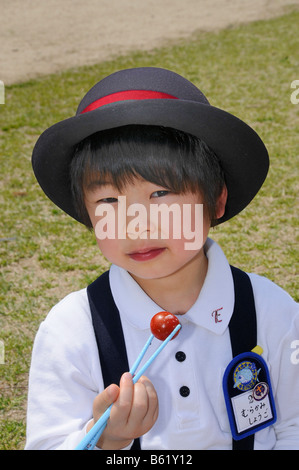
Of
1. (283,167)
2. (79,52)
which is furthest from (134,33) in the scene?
(283,167)

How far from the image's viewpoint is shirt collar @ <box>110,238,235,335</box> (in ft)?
4.89

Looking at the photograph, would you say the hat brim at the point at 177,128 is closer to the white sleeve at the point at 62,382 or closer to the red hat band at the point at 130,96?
the red hat band at the point at 130,96

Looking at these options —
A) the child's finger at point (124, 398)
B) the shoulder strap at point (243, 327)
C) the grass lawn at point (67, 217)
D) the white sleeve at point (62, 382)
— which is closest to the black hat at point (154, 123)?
the shoulder strap at point (243, 327)

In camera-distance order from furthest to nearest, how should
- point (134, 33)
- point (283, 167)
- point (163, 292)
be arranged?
1. point (134, 33)
2. point (283, 167)
3. point (163, 292)

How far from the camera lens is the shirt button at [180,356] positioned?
1.45 metres

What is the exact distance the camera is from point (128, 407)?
1.21m

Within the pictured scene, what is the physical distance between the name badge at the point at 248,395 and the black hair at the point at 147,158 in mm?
440

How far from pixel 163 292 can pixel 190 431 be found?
1.12 feet

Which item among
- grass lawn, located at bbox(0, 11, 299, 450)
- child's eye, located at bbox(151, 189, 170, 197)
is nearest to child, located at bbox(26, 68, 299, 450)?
child's eye, located at bbox(151, 189, 170, 197)

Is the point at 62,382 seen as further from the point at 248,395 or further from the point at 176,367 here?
the point at 248,395

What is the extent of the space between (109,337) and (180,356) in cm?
18

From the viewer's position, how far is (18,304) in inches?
122
